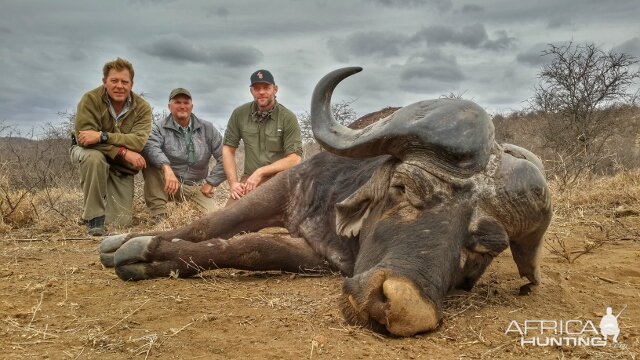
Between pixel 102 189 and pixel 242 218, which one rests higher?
pixel 102 189

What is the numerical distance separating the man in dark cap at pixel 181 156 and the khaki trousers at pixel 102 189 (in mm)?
353

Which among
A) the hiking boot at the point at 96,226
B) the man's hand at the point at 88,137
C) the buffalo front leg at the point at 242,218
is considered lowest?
the hiking boot at the point at 96,226

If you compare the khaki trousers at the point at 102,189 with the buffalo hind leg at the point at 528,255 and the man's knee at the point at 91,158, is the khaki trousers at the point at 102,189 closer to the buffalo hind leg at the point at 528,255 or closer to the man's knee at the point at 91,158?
the man's knee at the point at 91,158

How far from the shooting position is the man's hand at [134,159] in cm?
A: 717

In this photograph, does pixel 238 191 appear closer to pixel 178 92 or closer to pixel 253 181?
pixel 253 181

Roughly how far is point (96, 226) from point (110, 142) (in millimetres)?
1029

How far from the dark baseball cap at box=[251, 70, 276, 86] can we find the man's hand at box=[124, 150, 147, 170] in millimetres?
1688

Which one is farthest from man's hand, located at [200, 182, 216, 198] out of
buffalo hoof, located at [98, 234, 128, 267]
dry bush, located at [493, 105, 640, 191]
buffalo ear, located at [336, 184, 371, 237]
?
dry bush, located at [493, 105, 640, 191]

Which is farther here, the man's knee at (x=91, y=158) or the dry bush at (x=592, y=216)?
the man's knee at (x=91, y=158)

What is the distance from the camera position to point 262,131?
7348 mm

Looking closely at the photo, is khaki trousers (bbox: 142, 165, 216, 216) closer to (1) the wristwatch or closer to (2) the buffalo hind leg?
(1) the wristwatch

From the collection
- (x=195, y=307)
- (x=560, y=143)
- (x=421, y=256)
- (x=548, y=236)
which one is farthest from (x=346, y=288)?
(x=560, y=143)

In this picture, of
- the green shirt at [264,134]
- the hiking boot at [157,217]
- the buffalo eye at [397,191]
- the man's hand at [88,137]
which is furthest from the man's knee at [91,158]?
the buffalo eye at [397,191]

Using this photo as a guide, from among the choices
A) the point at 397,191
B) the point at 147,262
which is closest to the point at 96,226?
the point at 147,262
